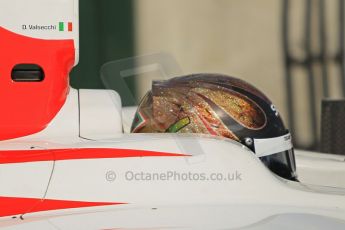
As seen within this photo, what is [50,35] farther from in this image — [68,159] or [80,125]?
[68,159]

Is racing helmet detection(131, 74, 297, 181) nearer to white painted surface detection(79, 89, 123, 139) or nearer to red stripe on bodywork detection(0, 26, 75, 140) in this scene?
white painted surface detection(79, 89, 123, 139)

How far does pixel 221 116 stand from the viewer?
6.02 feet

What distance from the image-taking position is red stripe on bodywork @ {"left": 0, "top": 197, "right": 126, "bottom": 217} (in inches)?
58.4

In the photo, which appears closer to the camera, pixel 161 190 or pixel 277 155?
pixel 161 190

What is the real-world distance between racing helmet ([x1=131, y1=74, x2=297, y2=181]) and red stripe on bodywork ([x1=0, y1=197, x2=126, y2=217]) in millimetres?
411

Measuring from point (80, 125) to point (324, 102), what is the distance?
163cm

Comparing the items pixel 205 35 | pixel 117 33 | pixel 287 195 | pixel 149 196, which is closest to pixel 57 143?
pixel 149 196

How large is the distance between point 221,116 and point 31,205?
0.59m

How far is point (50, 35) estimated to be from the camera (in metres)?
1.76

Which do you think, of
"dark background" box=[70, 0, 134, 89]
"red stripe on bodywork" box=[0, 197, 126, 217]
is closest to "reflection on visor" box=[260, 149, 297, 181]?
"red stripe on bodywork" box=[0, 197, 126, 217]

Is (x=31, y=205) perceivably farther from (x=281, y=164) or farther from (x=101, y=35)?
(x=101, y=35)

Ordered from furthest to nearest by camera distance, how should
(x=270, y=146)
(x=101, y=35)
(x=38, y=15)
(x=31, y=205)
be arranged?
(x=101, y=35) < (x=270, y=146) < (x=38, y=15) < (x=31, y=205)

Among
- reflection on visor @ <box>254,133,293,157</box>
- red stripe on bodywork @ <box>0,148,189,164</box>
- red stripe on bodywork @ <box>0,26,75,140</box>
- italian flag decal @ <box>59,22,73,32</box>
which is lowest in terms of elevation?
reflection on visor @ <box>254,133,293,157</box>

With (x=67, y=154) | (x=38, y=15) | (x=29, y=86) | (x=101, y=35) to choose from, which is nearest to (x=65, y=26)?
(x=38, y=15)
